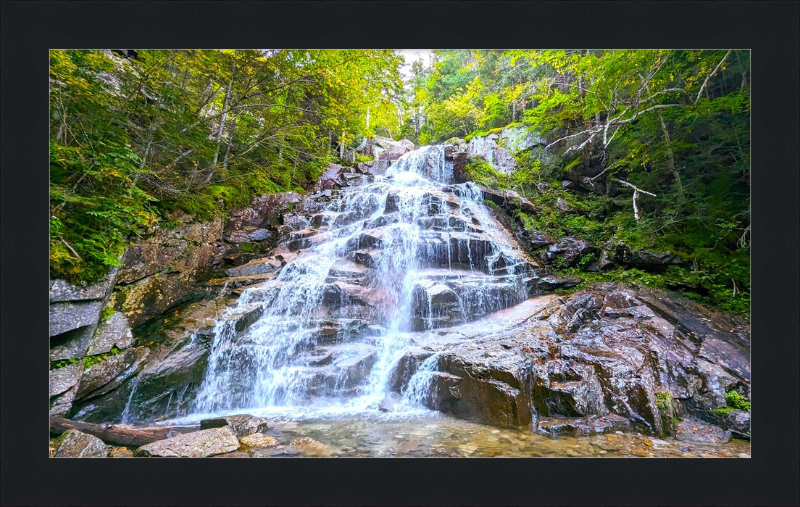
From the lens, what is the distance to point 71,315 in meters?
3.23

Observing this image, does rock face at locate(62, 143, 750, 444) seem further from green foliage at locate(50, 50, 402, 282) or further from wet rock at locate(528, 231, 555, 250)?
green foliage at locate(50, 50, 402, 282)

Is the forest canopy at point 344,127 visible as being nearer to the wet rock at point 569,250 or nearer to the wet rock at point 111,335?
the wet rock at point 569,250

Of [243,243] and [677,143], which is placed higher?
[677,143]

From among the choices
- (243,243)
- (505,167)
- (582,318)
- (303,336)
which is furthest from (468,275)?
(505,167)

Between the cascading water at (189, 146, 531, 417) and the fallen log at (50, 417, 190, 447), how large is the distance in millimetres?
772

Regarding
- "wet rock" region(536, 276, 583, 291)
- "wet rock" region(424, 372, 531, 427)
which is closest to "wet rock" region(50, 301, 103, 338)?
"wet rock" region(424, 372, 531, 427)

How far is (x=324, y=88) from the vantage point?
4.93 meters

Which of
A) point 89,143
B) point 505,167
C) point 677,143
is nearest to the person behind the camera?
point 89,143

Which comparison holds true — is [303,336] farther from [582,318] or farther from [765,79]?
[765,79]

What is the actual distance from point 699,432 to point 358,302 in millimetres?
4459

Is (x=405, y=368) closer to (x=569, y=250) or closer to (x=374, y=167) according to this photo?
(x=569, y=250)

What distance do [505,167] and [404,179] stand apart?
3.45 metres

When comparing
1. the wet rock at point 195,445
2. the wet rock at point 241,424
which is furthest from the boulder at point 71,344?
the wet rock at point 241,424
